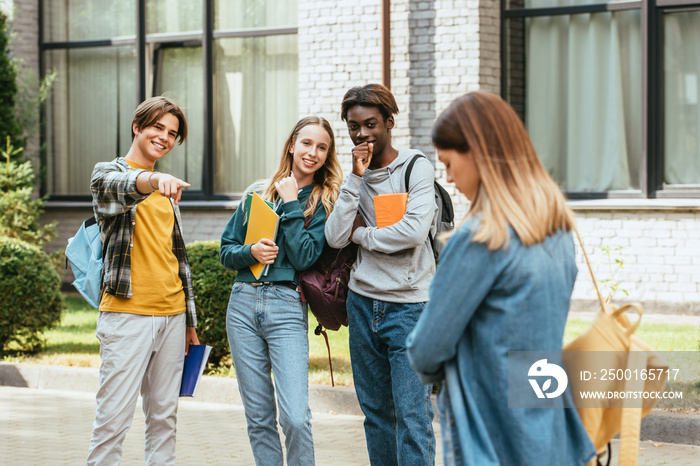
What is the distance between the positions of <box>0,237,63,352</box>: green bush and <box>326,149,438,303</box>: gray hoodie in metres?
5.53

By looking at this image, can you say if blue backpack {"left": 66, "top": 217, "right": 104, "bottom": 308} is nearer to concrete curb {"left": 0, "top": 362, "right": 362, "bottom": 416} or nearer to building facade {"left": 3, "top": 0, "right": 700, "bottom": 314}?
concrete curb {"left": 0, "top": 362, "right": 362, "bottom": 416}

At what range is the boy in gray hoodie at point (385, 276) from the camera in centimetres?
425

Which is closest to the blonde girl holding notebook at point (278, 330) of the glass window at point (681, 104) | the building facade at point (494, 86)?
the building facade at point (494, 86)

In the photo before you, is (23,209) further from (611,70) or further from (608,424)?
(608,424)

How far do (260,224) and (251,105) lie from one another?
9931mm

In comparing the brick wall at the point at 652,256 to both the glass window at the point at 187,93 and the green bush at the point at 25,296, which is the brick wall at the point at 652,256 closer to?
the green bush at the point at 25,296

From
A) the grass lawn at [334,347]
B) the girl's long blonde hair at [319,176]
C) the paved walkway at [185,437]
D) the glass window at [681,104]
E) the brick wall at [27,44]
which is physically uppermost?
the brick wall at [27,44]

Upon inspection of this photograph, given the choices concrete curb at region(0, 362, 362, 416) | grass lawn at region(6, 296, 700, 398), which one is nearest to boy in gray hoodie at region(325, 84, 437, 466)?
concrete curb at region(0, 362, 362, 416)

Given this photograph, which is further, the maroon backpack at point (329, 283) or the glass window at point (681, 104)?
the glass window at point (681, 104)

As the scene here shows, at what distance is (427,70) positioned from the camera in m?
11.9

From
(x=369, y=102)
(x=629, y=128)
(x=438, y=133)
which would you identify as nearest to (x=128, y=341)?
(x=369, y=102)

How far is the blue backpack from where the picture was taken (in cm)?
461

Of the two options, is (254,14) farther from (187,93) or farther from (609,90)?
(609,90)

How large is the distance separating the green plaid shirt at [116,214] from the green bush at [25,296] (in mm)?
4834
